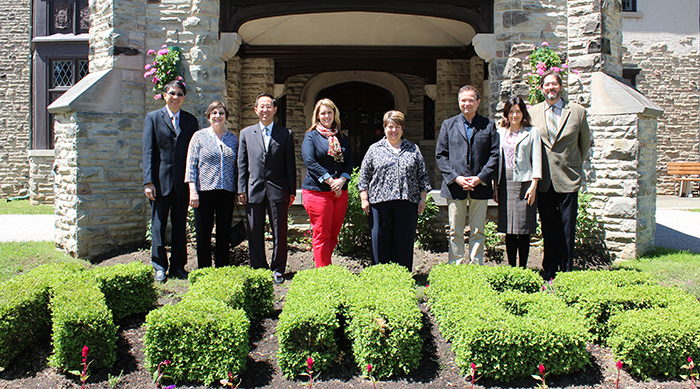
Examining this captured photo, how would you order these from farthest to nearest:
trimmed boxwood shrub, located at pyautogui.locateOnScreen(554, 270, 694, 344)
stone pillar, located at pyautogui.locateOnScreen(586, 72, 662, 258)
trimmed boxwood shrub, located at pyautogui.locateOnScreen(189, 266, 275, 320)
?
stone pillar, located at pyautogui.locateOnScreen(586, 72, 662, 258), trimmed boxwood shrub, located at pyautogui.locateOnScreen(189, 266, 275, 320), trimmed boxwood shrub, located at pyautogui.locateOnScreen(554, 270, 694, 344)

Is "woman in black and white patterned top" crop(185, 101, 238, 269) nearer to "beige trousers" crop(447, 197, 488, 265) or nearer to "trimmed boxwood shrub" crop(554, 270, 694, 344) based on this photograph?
"beige trousers" crop(447, 197, 488, 265)

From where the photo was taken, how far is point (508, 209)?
422cm

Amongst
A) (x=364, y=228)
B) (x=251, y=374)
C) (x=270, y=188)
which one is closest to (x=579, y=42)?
(x=364, y=228)

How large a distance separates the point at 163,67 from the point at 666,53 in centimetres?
1302

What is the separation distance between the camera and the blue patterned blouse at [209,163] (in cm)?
430

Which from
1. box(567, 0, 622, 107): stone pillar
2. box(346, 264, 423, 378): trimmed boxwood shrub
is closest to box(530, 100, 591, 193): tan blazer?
box(567, 0, 622, 107): stone pillar

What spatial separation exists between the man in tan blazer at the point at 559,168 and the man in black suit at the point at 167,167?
3.42m

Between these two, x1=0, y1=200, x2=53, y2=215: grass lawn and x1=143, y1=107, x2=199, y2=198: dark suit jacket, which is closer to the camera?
x1=143, y1=107, x2=199, y2=198: dark suit jacket

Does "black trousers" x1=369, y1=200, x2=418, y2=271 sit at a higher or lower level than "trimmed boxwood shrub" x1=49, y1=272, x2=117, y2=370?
higher

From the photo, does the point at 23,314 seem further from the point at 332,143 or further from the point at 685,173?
the point at 685,173

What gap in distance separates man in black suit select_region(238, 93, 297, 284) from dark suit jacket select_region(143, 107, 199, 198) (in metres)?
0.63

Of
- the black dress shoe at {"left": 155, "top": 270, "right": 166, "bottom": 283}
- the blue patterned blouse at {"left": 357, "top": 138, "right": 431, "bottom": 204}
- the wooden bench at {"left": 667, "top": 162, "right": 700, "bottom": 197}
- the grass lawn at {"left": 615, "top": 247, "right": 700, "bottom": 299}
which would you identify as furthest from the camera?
the wooden bench at {"left": 667, "top": 162, "right": 700, "bottom": 197}

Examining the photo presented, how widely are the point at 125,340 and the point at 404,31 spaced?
6.73 meters

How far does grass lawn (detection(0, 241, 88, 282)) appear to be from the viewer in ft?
16.1
